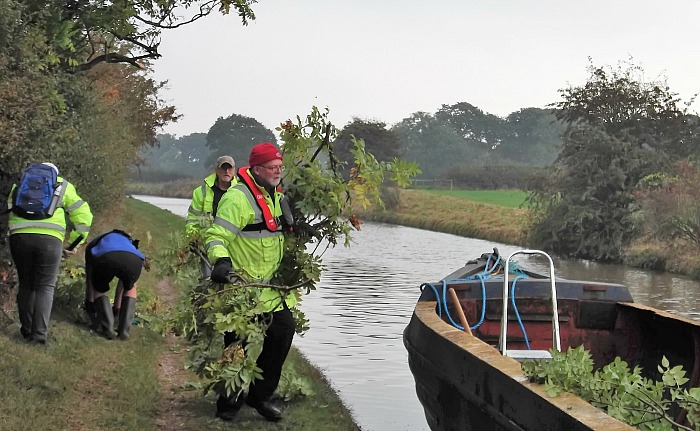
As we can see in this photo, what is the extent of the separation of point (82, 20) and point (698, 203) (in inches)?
906

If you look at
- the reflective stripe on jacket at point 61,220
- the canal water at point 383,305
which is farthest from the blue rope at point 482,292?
the reflective stripe on jacket at point 61,220

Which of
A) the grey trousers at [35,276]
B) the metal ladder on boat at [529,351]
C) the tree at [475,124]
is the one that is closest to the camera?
the metal ladder on boat at [529,351]

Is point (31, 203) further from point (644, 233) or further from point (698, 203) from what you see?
point (644, 233)

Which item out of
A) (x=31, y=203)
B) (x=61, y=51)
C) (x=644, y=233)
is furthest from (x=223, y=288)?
(x=644, y=233)

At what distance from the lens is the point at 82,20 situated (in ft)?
35.5

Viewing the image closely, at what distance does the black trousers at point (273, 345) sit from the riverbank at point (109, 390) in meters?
0.32

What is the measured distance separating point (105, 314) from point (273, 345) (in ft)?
12.1

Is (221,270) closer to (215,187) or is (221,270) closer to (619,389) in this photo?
(619,389)

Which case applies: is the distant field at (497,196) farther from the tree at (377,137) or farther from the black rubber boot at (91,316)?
the black rubber boot at (91,316)

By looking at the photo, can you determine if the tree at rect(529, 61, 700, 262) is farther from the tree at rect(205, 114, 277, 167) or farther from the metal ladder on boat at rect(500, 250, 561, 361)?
the tree at rect(205, 114, 277, 167)

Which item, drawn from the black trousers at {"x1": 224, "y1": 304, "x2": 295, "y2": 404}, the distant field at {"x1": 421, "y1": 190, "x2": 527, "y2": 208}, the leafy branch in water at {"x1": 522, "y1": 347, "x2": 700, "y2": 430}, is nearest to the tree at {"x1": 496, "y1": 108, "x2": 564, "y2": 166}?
the distant field at {"x1": 421, "y1": 190, "x2": 527, "y2": 208}

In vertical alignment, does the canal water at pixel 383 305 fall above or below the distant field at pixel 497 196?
below

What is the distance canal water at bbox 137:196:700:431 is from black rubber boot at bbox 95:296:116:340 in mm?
2489

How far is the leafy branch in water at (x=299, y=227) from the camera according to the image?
6.98 meters
